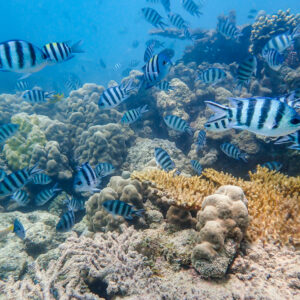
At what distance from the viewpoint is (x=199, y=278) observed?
85.5 inches

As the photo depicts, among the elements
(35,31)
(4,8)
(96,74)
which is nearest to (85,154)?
(96,74)

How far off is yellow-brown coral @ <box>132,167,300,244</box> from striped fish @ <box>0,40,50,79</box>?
2331mm

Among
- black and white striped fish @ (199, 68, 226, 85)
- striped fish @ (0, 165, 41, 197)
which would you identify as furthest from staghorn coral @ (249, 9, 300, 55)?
striped fish @ (0, 165, 41, 197)

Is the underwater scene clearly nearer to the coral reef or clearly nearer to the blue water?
the coral reef

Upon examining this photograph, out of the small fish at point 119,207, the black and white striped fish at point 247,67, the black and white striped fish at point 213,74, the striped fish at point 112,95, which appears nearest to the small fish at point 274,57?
the black and white striped fish at point 247,67

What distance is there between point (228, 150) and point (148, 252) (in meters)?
3.35

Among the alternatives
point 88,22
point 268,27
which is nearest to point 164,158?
point 268,27

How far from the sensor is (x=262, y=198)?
2900 millimetres

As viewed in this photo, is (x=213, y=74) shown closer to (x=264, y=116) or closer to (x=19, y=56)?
(x=264, y=116)

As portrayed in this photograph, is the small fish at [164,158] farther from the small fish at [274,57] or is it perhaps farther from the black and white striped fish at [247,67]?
the small fish at [274,57]

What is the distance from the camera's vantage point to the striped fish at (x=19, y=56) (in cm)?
242

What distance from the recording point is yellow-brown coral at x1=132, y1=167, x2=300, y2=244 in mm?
2512

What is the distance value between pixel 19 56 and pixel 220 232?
305 cm

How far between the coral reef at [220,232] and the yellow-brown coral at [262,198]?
0.39 meters
